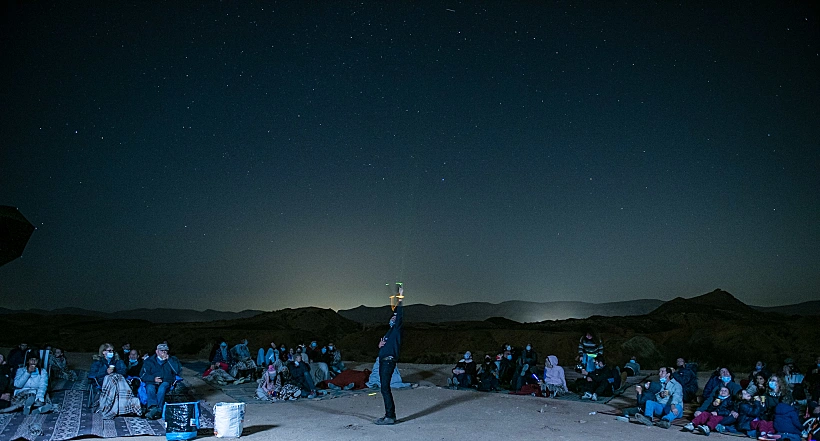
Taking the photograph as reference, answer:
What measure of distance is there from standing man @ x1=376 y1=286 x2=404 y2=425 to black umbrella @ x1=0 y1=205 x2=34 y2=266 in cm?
1355

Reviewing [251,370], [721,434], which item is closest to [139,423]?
[251,370]

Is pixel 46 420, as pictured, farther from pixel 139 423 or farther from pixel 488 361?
pixel 488 361

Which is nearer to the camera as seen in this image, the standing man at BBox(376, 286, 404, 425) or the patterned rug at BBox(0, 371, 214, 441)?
the patterned rug at BBox(0, 371, 214, 441)

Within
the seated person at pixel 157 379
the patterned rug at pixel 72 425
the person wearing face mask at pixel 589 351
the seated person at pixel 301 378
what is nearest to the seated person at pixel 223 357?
the seated person at pixel 301 378

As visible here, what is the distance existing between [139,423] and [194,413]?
4.61ft

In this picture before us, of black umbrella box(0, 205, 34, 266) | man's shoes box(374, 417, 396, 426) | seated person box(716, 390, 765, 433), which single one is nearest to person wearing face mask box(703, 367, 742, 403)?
seated person box(716, 390, 765, 433)

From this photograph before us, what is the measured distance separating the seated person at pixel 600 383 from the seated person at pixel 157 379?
876 cm

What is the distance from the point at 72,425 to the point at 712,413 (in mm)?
10766

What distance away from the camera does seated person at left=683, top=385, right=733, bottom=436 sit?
10.4 m

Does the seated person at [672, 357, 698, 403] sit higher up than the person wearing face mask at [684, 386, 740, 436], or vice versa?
the seated person at [672, 357, 698, 403]

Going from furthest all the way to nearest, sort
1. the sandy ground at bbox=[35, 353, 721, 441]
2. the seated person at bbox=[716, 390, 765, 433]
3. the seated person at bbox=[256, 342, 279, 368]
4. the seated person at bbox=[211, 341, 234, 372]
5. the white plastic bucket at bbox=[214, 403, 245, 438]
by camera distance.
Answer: the seated person at bbox=[211, 341, 234, 372]
the seated person at bbox=[256, 342, 279, 368]
the seated person at bbox=[716, 390, 765, 433]
the sandy ground at bbox=[35, 353, 721, 441]
the white plastic bucket at bbox=[214, 403, 245, 438]

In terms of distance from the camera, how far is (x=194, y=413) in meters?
9.86

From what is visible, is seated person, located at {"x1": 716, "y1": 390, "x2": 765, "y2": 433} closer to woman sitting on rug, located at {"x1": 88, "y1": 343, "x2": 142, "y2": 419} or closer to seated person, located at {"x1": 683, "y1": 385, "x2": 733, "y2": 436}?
seated person, located at {"x1": 683, "y1": 385, "x2": 733, "y2": 436}

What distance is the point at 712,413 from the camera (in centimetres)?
1068
